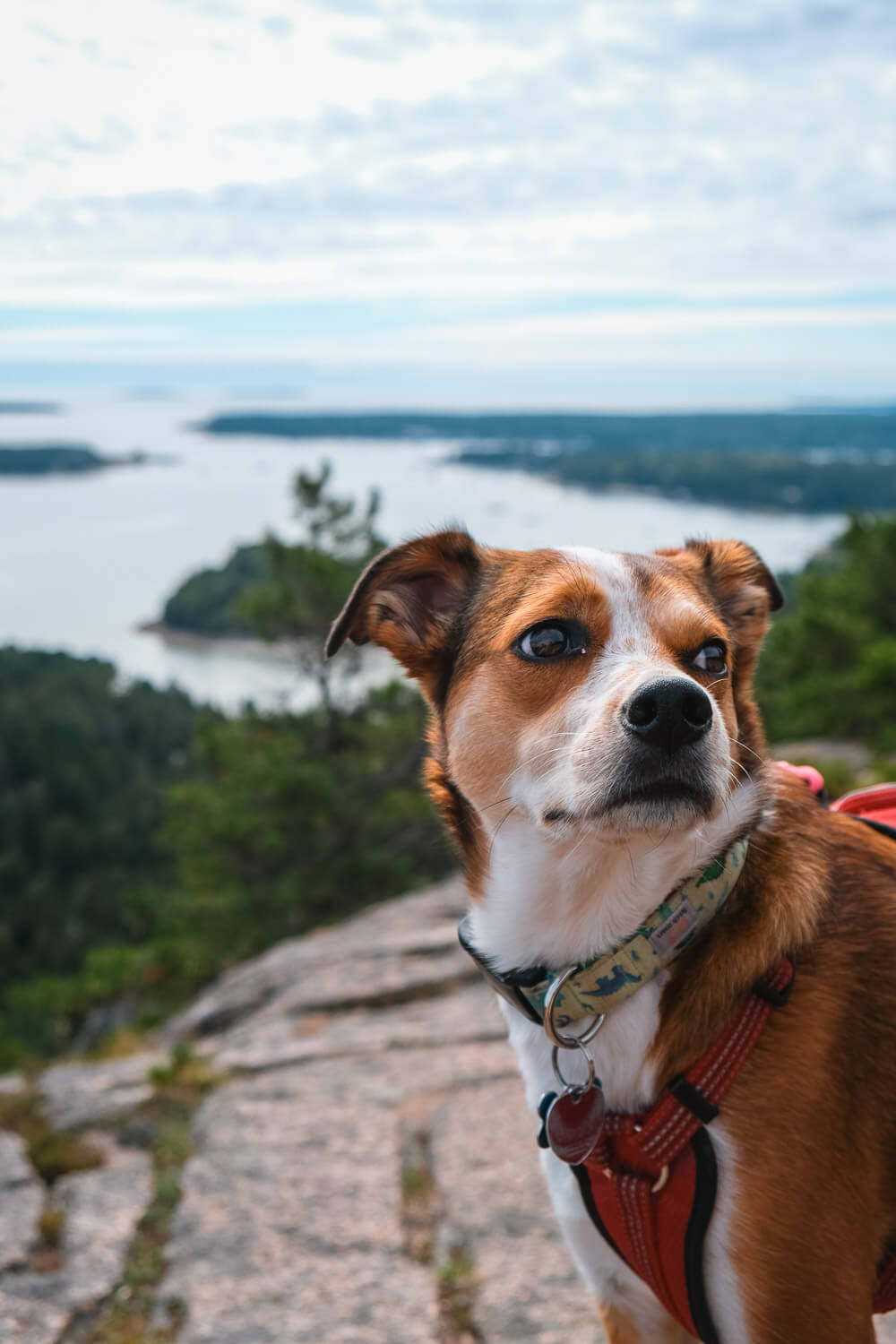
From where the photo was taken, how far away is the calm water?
34.4 metres

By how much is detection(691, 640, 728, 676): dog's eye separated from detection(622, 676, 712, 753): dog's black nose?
356 mm

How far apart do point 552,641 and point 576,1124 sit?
1.13 meters

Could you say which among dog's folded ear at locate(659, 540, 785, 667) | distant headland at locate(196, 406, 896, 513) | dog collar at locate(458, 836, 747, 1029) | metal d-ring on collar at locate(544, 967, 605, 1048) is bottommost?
metal d-ring on collar at locate(544, 967, 605, 1048)

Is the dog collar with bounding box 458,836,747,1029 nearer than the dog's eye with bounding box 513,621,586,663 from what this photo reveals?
Yes

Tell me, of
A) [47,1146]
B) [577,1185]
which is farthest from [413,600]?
[47,1146]

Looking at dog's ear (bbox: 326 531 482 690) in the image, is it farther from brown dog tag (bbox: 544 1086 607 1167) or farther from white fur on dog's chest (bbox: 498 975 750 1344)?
brown dog tag (bbox: 544 1086 607 1167)

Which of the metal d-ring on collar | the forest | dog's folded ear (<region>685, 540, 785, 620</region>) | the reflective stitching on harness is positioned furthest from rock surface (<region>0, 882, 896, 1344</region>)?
the forest

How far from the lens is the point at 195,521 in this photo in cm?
7906

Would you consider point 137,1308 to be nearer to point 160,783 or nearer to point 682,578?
point 682,578

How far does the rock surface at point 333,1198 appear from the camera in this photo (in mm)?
3943

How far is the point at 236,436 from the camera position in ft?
319

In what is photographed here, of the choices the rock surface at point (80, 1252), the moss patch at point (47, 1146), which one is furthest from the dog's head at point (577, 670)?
the moss patch at point (47, 1146)

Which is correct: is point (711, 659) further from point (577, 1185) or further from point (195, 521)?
point (195, 521)

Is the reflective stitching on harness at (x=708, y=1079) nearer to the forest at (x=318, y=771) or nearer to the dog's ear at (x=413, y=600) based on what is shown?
the dog's ear at (x=413, y=600)
